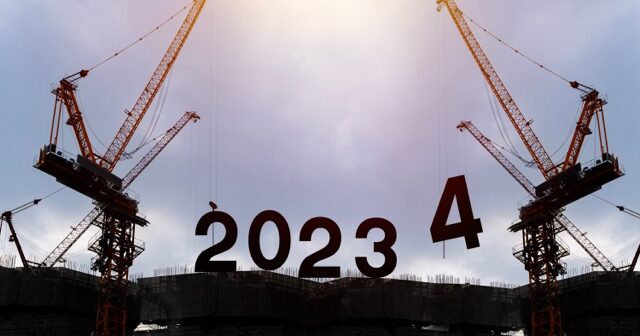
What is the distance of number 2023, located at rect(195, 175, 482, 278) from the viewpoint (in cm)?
8788

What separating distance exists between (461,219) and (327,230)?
1707 centimetres

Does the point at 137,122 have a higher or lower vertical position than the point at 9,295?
higher

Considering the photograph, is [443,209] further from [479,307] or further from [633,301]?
[633,301]

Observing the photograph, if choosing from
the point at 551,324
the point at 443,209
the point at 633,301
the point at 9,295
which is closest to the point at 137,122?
the point at 9,295

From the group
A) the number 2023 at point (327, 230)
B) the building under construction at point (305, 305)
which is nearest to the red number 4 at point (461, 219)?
the number 2023 at point (327, 230)

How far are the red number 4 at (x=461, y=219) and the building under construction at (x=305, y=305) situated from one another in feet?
63.4

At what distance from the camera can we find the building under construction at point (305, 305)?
99750 millimetres

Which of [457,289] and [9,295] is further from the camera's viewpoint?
[457,289]

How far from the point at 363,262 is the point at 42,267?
47340 millimetres

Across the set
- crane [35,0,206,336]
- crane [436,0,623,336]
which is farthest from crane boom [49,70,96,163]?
crane [436,0,623,336]

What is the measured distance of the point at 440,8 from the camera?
4828 inches

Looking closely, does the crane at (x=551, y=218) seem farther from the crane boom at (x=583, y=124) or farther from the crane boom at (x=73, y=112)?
the crane boom at (x=73, y=112)

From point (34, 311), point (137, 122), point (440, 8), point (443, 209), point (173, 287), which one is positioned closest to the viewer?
point (443, 209)

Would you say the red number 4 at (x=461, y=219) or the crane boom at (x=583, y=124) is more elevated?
the crane boom at (x=583, y=124)
